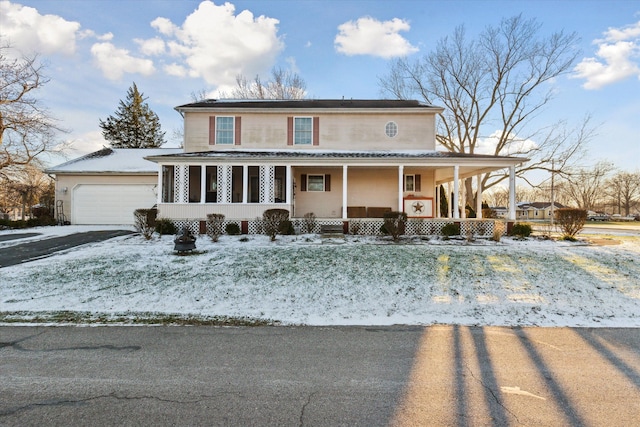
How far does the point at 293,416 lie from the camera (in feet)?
8.98

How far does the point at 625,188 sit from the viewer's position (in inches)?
2825

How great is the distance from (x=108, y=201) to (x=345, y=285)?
17485 mm

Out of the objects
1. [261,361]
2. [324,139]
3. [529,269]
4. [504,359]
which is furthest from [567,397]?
[324,139]

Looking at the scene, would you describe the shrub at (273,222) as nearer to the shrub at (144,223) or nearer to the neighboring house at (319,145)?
the neighboring house at (319,145)

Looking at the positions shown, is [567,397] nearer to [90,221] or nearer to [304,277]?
[304,277]

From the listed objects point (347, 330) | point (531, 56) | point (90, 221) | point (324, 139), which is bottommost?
point (347, 330)

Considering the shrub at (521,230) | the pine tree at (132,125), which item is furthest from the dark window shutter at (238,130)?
the pine tree at (132,125)

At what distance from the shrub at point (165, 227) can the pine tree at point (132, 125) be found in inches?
1182

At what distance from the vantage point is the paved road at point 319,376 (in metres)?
2.75

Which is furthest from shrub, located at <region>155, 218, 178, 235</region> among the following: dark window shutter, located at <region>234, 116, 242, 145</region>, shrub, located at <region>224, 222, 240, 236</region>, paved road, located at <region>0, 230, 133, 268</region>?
dark window shutter, located at <region>234, 116, 242, 145</region>

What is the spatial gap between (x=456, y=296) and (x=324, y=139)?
492 inches

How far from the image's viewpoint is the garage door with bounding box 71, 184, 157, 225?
62.3 feet

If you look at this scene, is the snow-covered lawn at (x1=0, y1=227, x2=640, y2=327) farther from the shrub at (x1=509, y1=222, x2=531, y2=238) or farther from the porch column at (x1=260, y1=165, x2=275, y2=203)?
the porch column at (x1=260, y1=165, x2=275, y2=203)

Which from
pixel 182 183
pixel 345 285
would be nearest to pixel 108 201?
pixel 182 183
